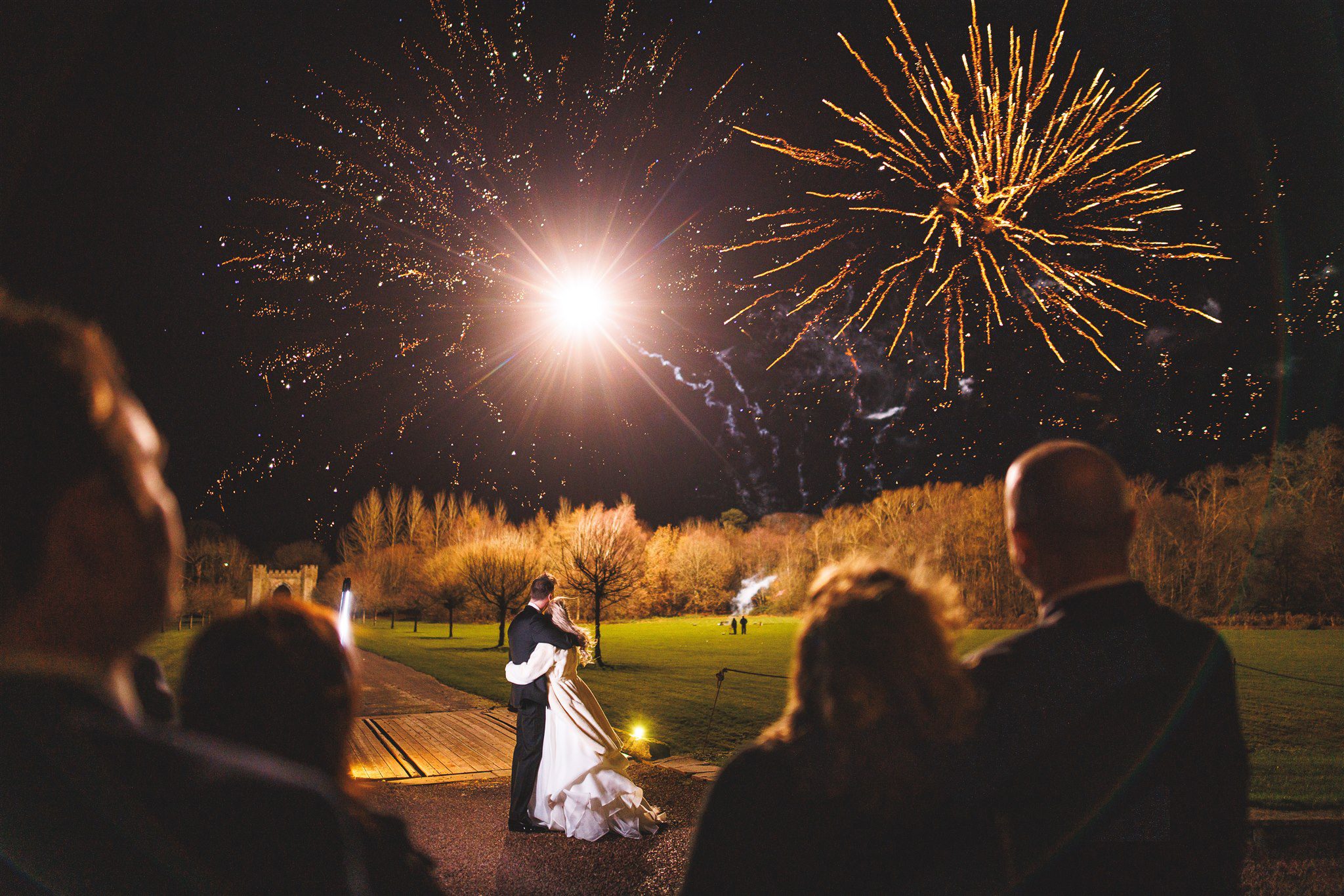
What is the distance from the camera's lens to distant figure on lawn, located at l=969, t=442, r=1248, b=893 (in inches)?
73.7

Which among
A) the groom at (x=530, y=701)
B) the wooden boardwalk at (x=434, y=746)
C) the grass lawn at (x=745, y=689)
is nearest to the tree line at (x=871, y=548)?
the grass lawn at (x=745, y=689)

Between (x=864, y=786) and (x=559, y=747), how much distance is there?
7258 mm

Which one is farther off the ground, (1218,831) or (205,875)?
(205,875)

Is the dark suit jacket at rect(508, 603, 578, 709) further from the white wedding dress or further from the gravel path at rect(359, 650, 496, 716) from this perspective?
the gravel path at rect(359, 650, 496, 716)

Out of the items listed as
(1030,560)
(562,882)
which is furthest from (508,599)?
(1030,560)

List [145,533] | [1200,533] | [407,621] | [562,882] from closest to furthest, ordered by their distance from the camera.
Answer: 1. [145,533]
2. [562,882]
3. [1200,533]
4. [407,621]

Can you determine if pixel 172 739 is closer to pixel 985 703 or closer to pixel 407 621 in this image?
pixel 985 703

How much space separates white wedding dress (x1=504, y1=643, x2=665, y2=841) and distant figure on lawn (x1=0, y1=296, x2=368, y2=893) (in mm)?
7266

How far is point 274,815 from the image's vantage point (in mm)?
1152

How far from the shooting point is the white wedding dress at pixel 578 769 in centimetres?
784

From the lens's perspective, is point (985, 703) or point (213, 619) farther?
point (985, 703)

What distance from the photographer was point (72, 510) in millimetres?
1159

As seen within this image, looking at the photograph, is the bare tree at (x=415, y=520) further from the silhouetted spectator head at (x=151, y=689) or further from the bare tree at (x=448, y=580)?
the silhouetted spectator head at (x=151, y=689)

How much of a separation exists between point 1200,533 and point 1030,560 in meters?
65.3
